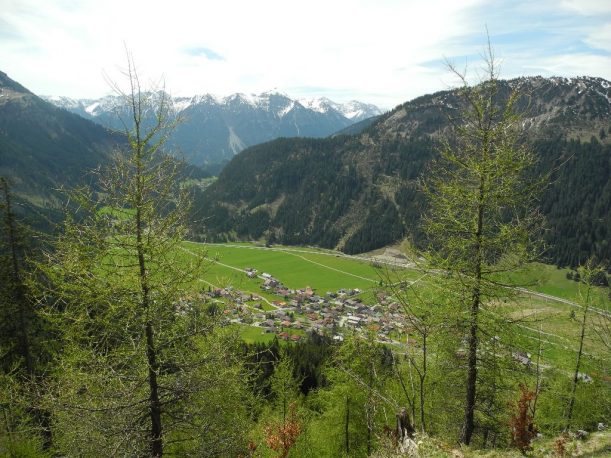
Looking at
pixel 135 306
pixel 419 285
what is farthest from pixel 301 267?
pixel 135 306

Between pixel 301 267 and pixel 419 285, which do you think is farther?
pixel 301 267

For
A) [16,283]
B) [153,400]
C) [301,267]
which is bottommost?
[301,267]

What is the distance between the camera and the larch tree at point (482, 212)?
1230 centimetres

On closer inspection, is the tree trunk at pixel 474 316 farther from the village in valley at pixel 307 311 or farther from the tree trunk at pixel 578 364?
the village in valley at pixel 307 311

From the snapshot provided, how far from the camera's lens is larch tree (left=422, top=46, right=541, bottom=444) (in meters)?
12.3

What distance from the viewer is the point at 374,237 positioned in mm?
184250

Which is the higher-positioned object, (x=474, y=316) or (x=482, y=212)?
(x=482, y=212)

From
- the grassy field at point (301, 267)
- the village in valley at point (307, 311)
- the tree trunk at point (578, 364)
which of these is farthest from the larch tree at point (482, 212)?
the grassy field at point (301, 267)

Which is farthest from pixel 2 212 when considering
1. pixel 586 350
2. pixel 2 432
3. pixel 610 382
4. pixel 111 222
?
pixel 610 382

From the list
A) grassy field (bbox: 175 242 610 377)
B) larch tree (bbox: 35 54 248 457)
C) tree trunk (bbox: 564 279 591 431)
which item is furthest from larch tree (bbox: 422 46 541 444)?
tree trunk (bbox: 564 279 591 431)

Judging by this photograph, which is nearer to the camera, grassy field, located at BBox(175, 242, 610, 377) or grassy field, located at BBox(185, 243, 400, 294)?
grassy field, located at BBox(175, 242, 610, 377)

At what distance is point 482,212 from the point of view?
12.7 meters

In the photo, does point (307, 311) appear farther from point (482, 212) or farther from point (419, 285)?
point (482, 212)

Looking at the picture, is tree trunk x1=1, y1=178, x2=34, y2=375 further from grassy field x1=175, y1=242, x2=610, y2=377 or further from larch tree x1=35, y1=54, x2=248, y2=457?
larch tree x1=35, y1=54, x2=248, y2=457
